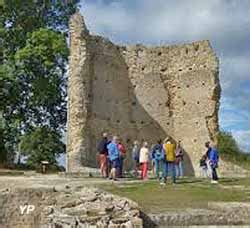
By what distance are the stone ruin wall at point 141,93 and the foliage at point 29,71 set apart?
11.7 feet

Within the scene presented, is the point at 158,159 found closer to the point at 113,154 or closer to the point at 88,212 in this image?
the point at 113,154

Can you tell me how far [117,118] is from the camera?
1416 inches

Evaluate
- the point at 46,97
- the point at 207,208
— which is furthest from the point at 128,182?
the point at 46,97

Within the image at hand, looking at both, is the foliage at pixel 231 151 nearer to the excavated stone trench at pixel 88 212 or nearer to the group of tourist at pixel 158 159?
the group of tourist at pixel 158 159

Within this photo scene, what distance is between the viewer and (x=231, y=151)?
3588cm

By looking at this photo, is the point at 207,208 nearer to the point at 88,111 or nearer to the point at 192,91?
the point at 88,111

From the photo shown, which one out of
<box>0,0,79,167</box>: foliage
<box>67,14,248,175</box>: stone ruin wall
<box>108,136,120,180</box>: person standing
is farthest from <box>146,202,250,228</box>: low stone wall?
<box>0,0,79,167</box>: foliage

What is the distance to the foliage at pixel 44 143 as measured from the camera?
40.6 metres

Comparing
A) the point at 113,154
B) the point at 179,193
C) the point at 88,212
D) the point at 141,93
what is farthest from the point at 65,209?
the point at 141,93

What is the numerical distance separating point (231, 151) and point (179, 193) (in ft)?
53.8

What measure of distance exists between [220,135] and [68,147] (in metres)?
8.29

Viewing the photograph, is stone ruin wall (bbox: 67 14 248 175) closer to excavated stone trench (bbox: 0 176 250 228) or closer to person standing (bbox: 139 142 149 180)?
person standing (bbox: 139 142 149 180)

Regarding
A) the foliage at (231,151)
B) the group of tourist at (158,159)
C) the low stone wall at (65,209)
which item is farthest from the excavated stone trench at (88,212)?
the foliage at (231,151)

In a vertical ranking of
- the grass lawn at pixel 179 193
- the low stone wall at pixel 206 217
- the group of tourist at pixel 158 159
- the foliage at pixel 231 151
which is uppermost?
the foliage at pixel 231 151
